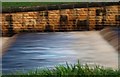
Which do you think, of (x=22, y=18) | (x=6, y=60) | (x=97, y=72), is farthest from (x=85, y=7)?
(x=97, y=72)

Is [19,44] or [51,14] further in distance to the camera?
[51,14]

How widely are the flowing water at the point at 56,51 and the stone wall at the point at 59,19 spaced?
0.34 metres

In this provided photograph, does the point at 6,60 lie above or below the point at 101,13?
A: below

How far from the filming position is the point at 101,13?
50.3ft

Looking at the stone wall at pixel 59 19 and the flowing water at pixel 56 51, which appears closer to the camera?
the flowing water at pixel 56 51

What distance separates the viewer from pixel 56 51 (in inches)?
→ 483

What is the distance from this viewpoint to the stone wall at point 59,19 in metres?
15.3

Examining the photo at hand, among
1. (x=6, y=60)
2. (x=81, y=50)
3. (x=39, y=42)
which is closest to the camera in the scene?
(x=6, y=60)

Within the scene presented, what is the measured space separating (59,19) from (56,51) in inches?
127

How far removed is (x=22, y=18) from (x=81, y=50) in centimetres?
342

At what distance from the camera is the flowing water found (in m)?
10.5

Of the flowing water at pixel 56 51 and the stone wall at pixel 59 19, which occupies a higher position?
the stone wall at pixel 59 19

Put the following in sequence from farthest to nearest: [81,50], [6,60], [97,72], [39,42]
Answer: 1. [39,42]
2. [81,50]
3. [6,60]
4. [97,72]

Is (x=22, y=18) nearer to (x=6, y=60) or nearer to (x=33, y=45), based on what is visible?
(x=33, y=45)
